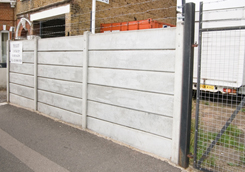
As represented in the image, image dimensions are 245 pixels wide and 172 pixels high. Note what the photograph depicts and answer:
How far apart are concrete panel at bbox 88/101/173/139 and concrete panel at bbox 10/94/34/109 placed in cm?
307

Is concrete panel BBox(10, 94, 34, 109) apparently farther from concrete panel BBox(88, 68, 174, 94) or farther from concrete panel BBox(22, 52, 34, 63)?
concrete panel BBox(88, 68, 174, 94)

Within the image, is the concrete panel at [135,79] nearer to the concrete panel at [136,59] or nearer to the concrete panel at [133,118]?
the concrete panel at [136,59]

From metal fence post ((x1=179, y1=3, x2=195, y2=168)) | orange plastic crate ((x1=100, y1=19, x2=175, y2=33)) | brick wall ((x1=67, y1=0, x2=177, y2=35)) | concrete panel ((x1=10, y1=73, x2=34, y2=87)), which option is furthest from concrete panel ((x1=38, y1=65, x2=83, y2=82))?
orange plastic crate ((x1=100, y1=19, x2=175, y2=33))

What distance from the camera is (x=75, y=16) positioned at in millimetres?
10844

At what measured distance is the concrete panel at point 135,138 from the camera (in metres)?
4.14

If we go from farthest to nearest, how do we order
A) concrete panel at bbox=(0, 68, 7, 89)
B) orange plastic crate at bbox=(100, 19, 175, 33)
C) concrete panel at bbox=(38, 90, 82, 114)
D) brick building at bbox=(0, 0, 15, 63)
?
brick building at bbox=(0, 0, 15, 63), concrete panel at bbox=(0, 68, 7, 89), orange plastic crate at bbox=(100, 19, 175, 33), concrete panel at bbox=(38, 90, 82, 114)

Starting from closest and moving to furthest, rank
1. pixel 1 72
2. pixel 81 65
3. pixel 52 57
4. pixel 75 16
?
pixel 81 65 < pixel 52 57 < pixel 75 16 < pixel 1 72

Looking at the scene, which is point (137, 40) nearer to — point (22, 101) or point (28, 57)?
point (28, 57)

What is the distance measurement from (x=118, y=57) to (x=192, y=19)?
5.48 feet

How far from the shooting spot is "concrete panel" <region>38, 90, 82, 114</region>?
19.4ft

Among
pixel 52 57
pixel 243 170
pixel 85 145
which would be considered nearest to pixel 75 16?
pixel 52 57

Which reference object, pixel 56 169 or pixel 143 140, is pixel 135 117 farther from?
pixel 56 169

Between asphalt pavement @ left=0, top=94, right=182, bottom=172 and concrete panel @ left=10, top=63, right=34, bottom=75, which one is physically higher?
concrete panel @ left=10, top=63, right=34, bottom=75

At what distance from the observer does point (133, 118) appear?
461 cm
